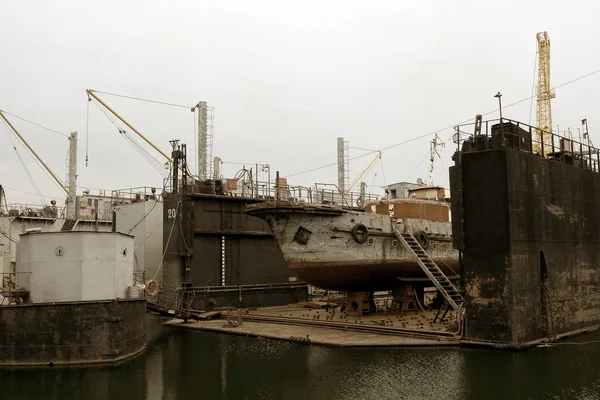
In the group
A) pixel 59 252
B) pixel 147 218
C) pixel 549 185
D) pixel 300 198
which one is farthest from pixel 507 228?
pixel 147 218

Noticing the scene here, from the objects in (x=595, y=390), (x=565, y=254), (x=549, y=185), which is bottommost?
(x=595, y=390)

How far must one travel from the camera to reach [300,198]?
2500 centimetres

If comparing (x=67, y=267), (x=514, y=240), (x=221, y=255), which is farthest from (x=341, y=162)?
(x=67, y=267)

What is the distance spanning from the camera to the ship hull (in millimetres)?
22422

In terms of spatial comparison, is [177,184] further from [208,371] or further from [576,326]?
[576,326]

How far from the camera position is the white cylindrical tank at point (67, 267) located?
16.5 m

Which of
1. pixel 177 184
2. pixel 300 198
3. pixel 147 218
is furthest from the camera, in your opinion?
pixel 147 218

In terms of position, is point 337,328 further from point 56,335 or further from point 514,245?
point 56,335

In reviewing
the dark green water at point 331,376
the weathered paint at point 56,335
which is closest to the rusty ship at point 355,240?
the dark green water at point 331,376

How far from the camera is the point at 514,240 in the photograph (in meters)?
17.3

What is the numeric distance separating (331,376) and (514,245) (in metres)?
7.57

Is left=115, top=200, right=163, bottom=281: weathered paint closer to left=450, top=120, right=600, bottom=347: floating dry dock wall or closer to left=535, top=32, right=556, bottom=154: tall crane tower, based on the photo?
left=450, top=120, right=600, bottom=347: floating dry dock wall

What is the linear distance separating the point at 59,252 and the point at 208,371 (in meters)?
6.10

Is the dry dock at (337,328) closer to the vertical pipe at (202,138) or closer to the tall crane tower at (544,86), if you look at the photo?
the vertical pipe at (202,138)
